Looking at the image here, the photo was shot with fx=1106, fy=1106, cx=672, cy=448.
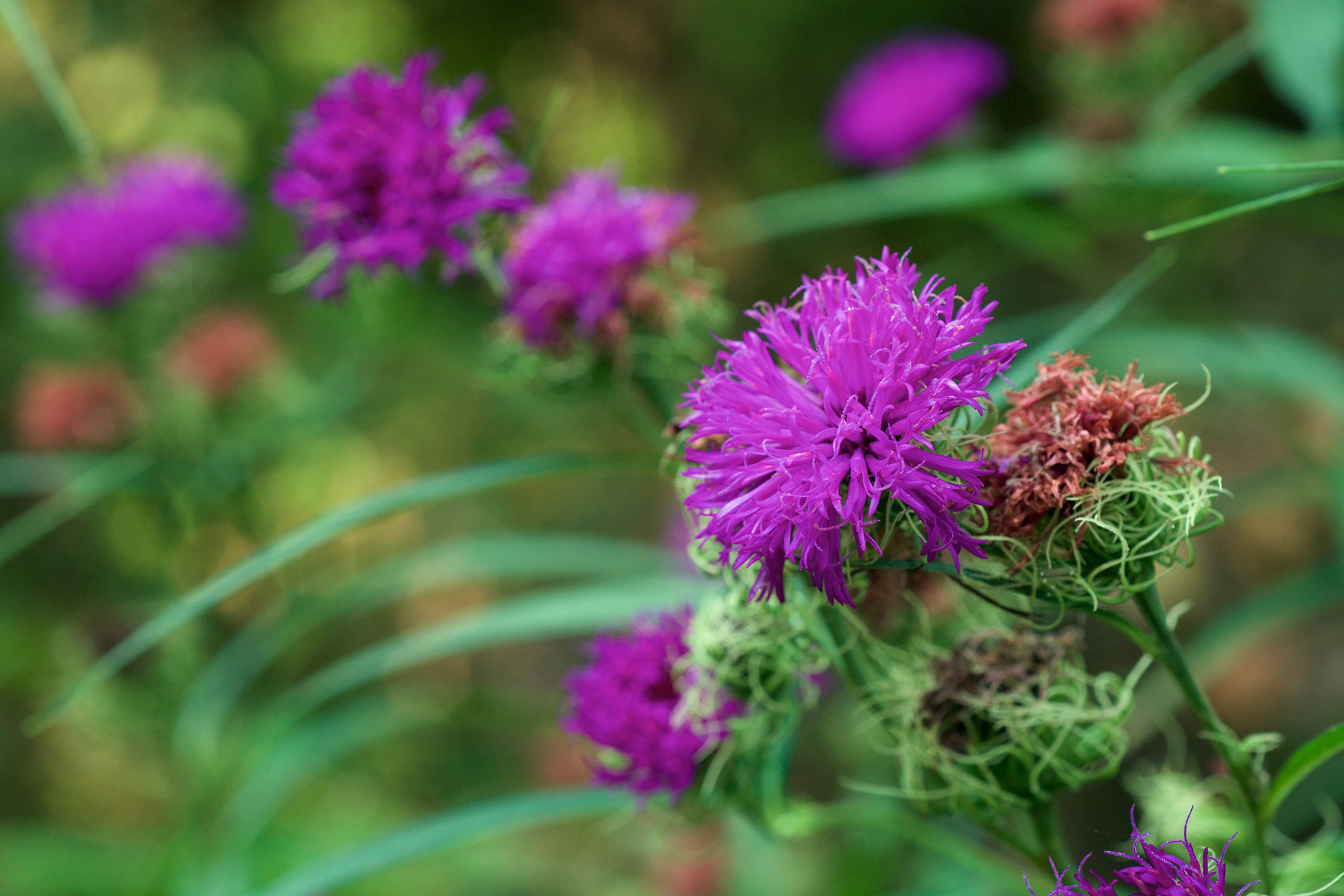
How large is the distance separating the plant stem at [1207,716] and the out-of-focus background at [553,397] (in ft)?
0.27

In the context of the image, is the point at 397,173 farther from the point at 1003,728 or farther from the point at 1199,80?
the point at 1199,80

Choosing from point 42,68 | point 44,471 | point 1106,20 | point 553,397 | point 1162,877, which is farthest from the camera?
point 44,471

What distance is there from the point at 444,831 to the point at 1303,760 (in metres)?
0.47

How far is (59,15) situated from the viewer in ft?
8.14

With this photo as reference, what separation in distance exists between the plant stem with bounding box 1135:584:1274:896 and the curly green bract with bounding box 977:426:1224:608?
1cm

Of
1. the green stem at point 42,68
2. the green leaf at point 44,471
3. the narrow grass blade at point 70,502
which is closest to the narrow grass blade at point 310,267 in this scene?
the green stem at point 42,68

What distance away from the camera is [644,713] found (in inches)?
21.9

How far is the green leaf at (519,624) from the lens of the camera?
0.82 meters

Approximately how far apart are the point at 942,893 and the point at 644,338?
0.39m

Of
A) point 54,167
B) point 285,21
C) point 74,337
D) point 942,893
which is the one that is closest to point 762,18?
point 285,21

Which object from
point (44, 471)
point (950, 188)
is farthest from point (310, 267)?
point (44, 471)

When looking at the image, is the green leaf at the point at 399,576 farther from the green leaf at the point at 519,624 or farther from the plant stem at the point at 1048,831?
the plant stem at the point at 1048,831

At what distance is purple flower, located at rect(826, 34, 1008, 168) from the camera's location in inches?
49.5

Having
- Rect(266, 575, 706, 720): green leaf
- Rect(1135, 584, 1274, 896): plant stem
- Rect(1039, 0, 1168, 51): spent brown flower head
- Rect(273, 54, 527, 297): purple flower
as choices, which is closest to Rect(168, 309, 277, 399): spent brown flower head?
Rect(266, 575, 706, 720): green leaf
